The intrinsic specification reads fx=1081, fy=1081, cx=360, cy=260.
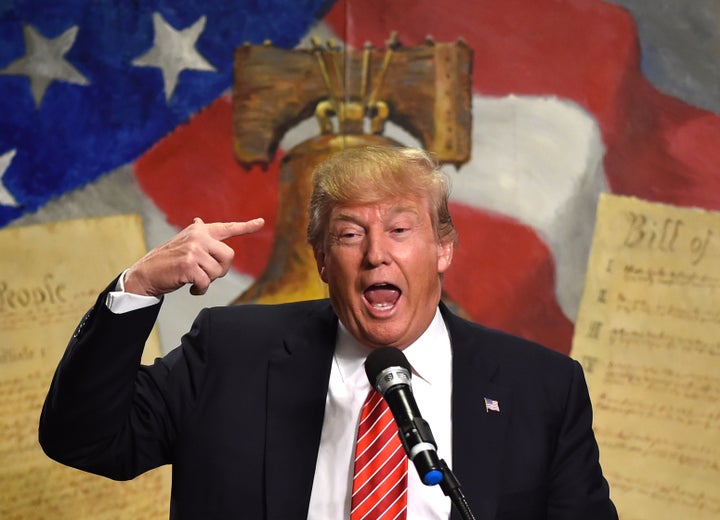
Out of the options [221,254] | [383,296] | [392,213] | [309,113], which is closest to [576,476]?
[383,296]

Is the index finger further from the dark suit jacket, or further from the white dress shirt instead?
the white dress shirt

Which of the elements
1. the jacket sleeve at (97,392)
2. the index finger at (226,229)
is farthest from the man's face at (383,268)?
the jacket sleeve at (97,392)

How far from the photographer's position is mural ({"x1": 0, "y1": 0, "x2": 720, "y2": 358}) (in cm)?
292

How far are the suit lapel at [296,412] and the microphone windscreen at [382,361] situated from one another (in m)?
0.50

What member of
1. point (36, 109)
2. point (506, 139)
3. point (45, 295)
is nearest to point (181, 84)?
point (36, 109)

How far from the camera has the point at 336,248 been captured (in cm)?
209

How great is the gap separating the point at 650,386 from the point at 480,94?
95 centimetres

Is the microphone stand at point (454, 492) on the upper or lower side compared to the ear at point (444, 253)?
lower

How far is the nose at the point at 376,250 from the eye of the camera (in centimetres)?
203

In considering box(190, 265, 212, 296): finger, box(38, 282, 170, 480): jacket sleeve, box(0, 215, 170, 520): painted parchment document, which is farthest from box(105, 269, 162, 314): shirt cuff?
box(0, 215, 170, 520): painted parchment document

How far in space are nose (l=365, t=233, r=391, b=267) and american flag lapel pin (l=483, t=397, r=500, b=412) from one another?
1.12ft

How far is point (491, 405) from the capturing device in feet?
6.91

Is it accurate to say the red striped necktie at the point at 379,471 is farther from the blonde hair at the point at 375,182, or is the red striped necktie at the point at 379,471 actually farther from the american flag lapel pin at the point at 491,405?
the blonde hair at the point at 375,182

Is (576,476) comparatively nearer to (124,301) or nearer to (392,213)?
(392,213)
